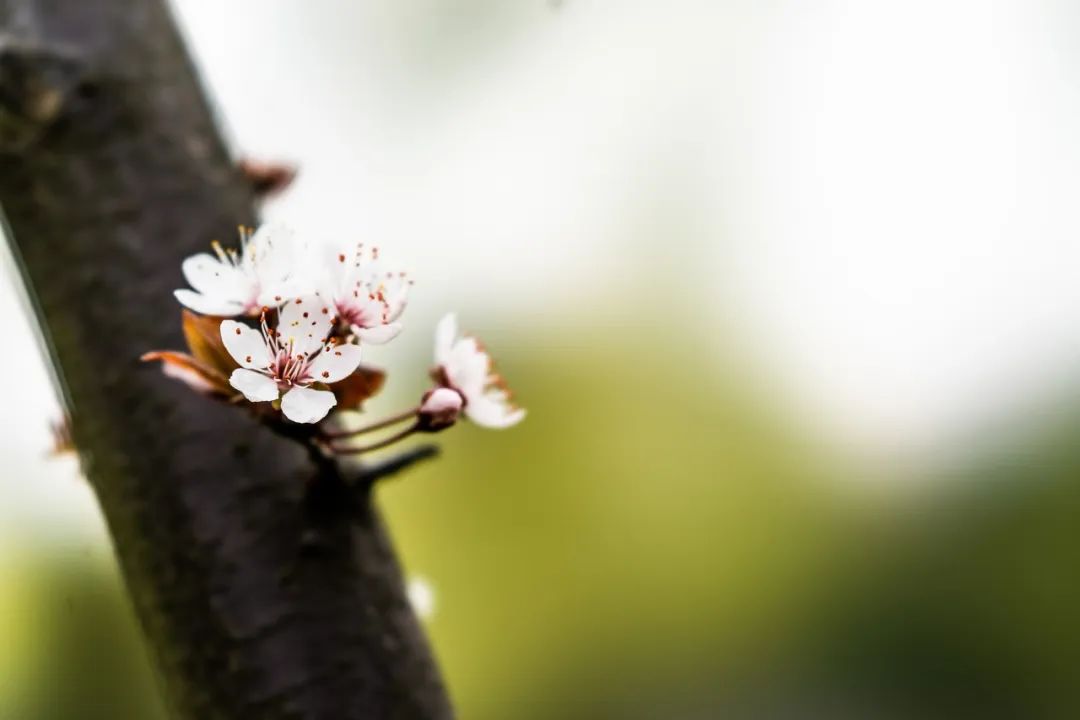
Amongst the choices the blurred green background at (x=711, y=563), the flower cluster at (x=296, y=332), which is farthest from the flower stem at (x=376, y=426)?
the blurred green background at (x=711, y=563)

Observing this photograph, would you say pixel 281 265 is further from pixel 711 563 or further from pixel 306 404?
Result: pixel 711 563

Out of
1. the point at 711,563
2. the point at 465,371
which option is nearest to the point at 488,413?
the point at 465,371

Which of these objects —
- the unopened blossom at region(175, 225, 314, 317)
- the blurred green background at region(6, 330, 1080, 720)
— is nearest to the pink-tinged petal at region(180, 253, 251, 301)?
the unopened blossom at region(175, 225, 314, 317)


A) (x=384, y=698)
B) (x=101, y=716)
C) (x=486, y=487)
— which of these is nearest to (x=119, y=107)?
(x=384, y=698)

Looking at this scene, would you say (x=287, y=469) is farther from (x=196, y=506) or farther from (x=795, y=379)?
(x=795, y=379)

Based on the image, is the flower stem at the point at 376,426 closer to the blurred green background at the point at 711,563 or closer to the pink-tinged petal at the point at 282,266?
the pink-tinged petal at the point at 282,266

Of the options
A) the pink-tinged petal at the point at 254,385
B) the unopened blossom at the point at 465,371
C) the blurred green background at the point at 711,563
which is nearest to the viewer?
the pink-tinged petal at the point at 254,385
